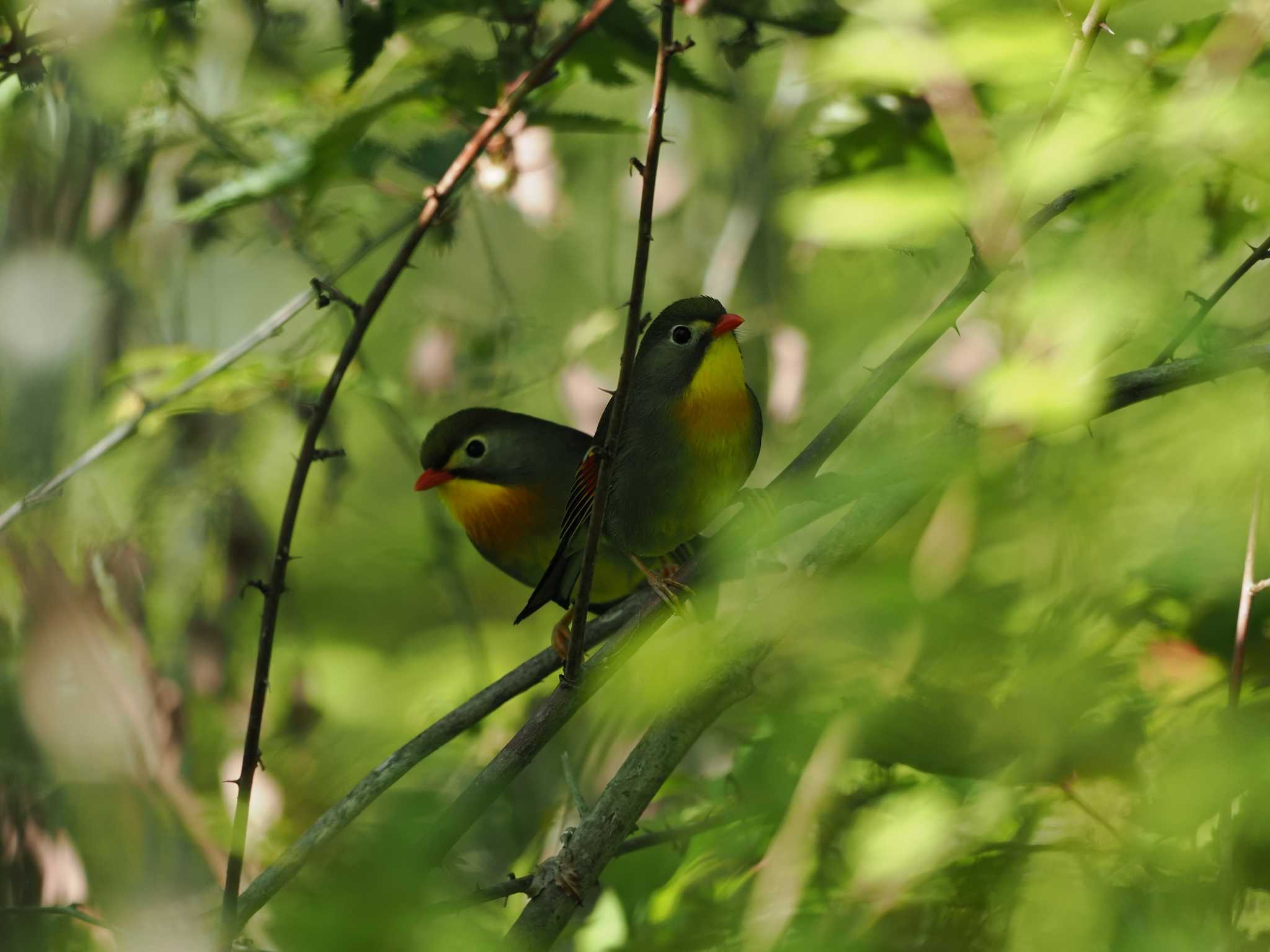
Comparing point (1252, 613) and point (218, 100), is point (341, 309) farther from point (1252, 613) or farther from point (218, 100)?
point (1252, 613)

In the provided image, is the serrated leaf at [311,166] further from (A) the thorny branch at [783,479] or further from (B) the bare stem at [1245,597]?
(B) the bare stem at [1245,597]

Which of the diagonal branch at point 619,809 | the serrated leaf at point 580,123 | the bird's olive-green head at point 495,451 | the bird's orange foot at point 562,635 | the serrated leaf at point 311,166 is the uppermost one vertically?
the serrated leaf at point 311,166

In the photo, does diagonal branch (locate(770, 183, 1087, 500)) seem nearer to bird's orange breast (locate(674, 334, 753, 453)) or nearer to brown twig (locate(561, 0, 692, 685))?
brown twig (locate(561, 0, 692, 685))

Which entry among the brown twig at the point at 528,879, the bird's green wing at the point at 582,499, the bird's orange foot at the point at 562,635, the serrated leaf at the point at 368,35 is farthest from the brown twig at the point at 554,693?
the serrated leaf at the point at 368,35

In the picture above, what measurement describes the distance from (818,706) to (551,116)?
6.40 feet

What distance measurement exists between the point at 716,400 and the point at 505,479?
1.43 m

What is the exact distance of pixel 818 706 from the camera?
1627 mm

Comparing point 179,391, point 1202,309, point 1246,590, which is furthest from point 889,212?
point 179,391

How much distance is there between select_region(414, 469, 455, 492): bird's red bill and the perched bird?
3.73ft

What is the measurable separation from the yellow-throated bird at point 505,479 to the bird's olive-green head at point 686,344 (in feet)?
3.65

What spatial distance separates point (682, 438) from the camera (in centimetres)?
313

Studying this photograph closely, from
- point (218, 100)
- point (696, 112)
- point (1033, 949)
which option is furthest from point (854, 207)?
point (696, 112)

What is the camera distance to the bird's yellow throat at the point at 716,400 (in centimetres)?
312

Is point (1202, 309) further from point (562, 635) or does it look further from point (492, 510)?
point (492, 510)
